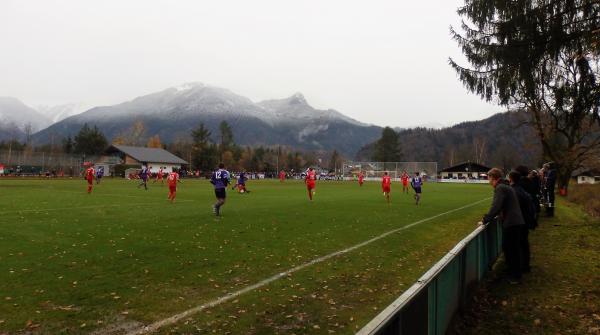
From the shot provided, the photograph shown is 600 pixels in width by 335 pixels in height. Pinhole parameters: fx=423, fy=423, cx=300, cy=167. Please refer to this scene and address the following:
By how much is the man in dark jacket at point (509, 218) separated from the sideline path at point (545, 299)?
35 cm

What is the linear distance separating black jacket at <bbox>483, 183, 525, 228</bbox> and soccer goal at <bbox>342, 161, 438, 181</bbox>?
77644mm

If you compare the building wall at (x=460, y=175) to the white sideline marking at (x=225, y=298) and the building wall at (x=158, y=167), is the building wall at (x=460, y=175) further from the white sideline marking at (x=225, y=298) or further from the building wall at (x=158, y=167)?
the white sideline marking at (x=225, y=298)

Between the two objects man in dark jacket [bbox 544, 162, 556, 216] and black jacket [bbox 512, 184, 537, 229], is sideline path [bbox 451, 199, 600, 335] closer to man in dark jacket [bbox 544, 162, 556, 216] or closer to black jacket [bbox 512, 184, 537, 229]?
black jacket [bbox 512, 184, 537, 229]

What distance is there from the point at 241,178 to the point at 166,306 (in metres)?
26.4

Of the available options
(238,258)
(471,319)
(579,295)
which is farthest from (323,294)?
(579,295)

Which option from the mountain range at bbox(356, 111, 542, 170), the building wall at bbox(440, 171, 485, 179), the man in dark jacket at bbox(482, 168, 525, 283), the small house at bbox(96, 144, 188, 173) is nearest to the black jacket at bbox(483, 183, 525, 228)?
the man in dark jacket at bbox(482, 168, 525, 283)

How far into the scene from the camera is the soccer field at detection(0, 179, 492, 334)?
516 cm

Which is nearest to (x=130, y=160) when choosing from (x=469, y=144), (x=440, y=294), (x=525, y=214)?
(x=525, y=214)

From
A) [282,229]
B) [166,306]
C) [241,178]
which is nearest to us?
[166,306]

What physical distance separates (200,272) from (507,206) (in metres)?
5.53

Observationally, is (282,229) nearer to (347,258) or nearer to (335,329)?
(347,258)

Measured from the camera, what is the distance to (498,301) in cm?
666

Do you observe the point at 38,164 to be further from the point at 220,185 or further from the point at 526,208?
the point at 526,208

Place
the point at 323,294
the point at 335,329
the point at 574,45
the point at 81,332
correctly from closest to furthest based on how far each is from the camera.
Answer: the point at 81,332
the point at 335,329
the point at 323,294
the point at 574,45
